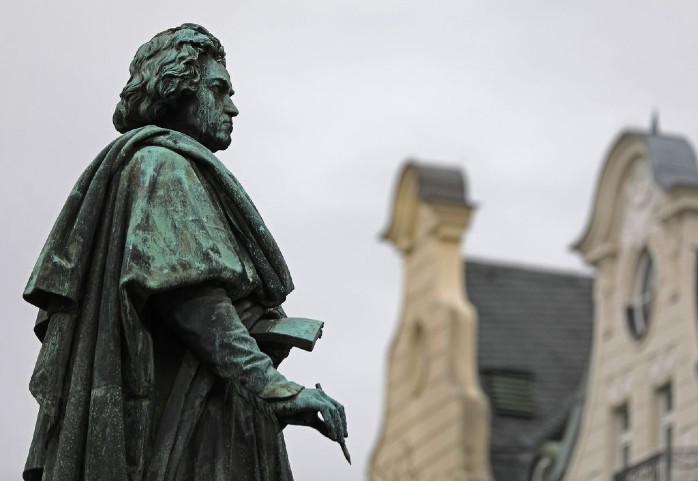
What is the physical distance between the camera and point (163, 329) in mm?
7910

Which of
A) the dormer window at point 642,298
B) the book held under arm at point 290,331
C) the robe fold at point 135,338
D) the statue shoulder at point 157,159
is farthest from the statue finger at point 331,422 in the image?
the dormer window at point 642,298

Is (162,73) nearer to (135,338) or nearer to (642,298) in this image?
(135,338)

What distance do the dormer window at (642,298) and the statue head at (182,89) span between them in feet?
88.2

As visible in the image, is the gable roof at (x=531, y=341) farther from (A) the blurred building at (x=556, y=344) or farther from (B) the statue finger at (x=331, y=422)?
(B) the statue finger at (x=331, y=422)

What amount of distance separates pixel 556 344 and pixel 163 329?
33.7m

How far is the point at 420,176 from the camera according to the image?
40.1 meters

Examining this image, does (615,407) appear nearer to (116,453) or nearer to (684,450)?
(684,450)

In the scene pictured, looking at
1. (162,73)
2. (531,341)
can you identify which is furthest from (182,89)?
(531,341)

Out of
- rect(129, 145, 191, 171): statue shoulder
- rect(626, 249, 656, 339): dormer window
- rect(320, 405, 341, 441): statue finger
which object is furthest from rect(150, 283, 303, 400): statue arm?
rect(626, 249, 656, 339): dormer window

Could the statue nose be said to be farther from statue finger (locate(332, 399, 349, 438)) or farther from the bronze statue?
statue finger (locate(332, 399, 349, 438))

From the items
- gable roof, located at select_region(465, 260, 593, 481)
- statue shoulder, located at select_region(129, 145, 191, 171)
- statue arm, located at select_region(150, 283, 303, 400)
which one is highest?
statue shoulder, located at select_region(129, 145, 191, 171)

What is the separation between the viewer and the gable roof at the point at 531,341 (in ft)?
128

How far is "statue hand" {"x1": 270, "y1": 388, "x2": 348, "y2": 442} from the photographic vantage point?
297 inches

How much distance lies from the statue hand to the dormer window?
2741 cm
